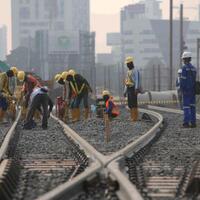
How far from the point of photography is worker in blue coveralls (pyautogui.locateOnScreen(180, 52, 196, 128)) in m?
15.5

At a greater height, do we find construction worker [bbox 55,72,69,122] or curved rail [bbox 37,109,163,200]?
curved rail [bbox 37,109,163,200]

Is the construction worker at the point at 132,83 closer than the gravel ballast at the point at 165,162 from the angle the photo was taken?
No

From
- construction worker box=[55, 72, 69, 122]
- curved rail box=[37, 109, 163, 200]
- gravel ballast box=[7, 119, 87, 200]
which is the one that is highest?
curved rail box=[37, 109, 163, 200]

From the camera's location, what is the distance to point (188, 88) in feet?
51.7

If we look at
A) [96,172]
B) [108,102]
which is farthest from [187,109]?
[96,172]

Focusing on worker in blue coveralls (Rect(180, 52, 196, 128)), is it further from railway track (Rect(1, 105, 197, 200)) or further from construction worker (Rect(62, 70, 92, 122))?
construction worker (Rect(62, 70, 92, 122))

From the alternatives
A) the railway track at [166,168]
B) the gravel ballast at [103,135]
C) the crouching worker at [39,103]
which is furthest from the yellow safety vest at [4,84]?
the railway track at [166,168]

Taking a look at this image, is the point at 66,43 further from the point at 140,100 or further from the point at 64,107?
the point at 64,107

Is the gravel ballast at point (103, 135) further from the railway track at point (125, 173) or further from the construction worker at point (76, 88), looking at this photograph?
the construction worker at point (76, 88)

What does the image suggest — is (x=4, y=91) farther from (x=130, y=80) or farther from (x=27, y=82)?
(x=130, y=80)

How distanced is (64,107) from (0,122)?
2.25m

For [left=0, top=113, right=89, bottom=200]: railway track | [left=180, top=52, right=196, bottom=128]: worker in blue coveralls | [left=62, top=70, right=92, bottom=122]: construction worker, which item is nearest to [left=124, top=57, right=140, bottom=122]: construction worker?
[left=62, top=70, right=92, bottom=122]: construction worker

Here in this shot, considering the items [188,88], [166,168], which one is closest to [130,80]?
[188,88]

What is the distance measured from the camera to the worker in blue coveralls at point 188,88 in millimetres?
15516
